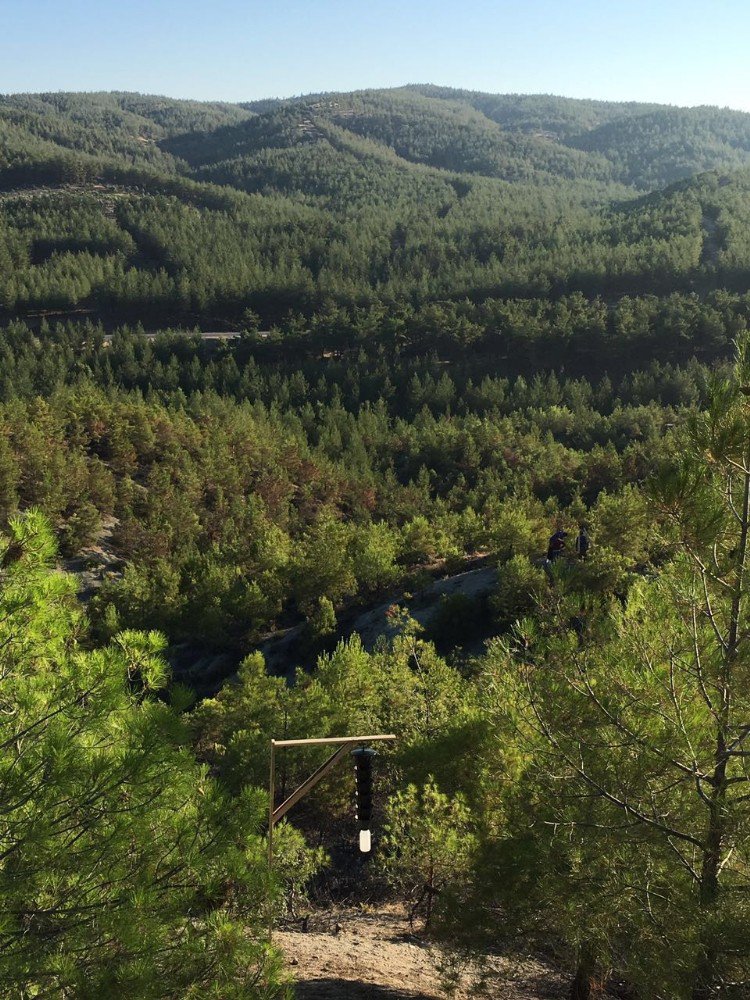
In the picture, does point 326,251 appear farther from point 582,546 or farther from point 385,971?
point 385,971

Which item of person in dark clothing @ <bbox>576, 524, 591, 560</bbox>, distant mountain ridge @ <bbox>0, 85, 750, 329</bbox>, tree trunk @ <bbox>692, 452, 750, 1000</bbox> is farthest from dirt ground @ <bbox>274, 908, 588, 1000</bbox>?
distant mountain ridge @ <bbox>0, 85, 750, 329</bbox>

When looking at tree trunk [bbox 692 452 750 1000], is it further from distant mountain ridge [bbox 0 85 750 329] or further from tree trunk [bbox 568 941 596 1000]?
distant mountain ridge [bbox 0 85 750 329]

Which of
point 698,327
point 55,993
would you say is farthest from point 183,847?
point 698,327

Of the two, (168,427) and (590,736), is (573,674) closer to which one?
(590,736)

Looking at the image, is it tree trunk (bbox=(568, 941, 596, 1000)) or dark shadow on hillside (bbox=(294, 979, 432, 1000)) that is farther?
dark shadow on hillside (bbox=(294, 979, 432, 1000))

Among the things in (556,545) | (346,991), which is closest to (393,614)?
(556,545)

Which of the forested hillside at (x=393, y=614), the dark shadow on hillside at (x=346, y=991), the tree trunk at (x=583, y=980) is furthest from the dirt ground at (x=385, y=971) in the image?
the tree trunk at (x=583, y=980)
